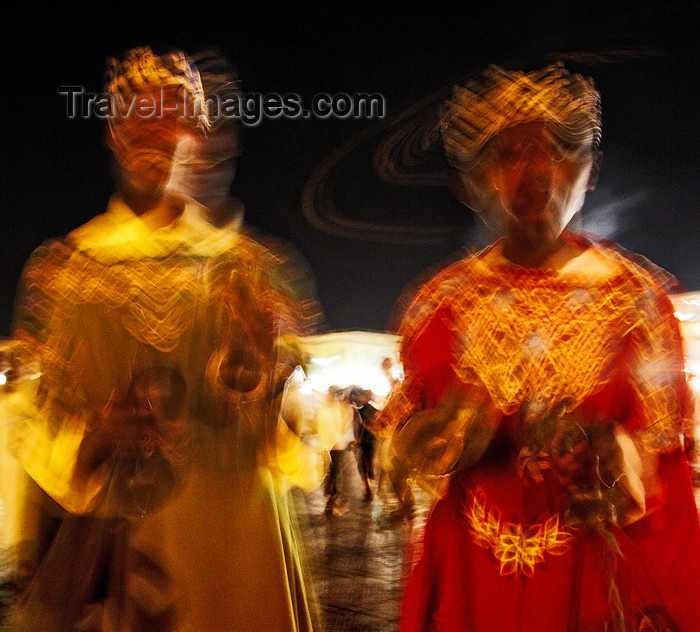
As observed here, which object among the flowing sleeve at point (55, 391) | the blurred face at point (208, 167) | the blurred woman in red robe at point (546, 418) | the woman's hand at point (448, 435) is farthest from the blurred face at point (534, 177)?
the flowing sleeve at point (55, 391)

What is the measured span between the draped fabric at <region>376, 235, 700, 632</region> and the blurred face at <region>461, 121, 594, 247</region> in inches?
4.4

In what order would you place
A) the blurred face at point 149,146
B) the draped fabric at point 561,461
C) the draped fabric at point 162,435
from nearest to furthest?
the draped fabric at point 561,461
the draped fabric at point 162,435
the blurred face at point 149,146

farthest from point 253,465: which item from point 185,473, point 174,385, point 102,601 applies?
point 102,601

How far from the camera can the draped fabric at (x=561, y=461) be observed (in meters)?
1.43

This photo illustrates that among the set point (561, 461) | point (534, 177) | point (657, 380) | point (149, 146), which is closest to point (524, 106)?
point (534, 177)

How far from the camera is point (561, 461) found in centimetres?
143

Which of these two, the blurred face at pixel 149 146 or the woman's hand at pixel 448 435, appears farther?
the blurred face at pixel 149 146

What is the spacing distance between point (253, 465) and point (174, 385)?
0.92 feet

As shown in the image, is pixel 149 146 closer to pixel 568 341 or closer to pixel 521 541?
pixel 568 341

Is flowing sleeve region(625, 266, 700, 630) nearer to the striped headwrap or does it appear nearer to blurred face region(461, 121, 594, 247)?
blurred face region(461, 121, 594, 247)

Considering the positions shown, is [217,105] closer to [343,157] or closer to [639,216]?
[343,157]

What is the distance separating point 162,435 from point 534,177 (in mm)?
1041

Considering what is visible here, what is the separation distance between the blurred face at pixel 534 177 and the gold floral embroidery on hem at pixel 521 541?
65cm

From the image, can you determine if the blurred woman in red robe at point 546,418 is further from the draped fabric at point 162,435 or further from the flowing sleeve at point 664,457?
the draped fabric at point 162,435
